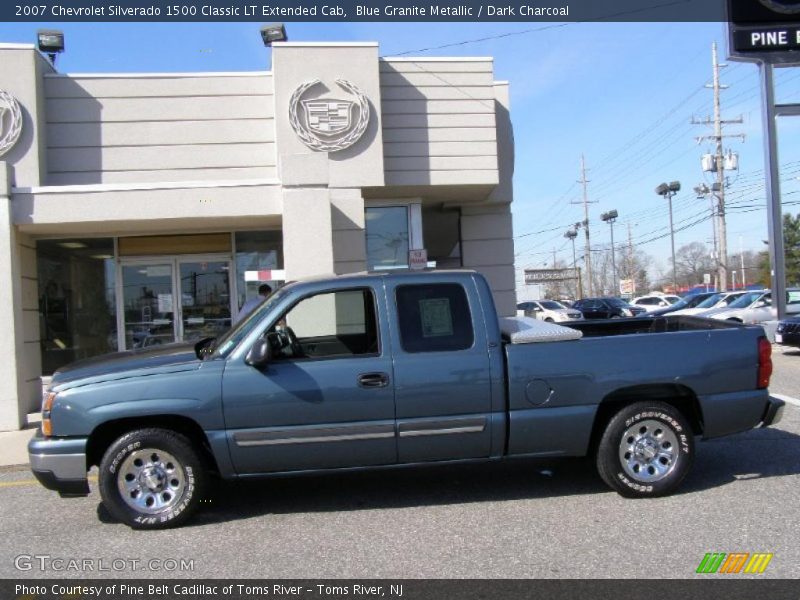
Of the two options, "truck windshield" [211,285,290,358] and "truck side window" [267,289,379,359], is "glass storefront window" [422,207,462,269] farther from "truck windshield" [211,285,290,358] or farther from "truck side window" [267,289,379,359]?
"truck windshield" [211,285,290,358]

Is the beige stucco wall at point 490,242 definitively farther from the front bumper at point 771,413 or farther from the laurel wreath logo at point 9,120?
the front bumper at point 771,413

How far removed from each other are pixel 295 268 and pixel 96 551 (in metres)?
5.58

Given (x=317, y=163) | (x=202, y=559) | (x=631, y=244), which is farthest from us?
(x=631, y=244)

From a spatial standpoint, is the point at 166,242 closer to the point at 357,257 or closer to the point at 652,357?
the point at 357,257

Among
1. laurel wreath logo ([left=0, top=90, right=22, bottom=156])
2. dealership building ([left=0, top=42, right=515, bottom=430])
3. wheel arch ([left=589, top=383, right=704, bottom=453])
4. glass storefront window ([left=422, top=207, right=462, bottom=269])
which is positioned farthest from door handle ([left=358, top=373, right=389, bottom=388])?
laurel wreath logo ([left=0, top=90, right=22, bottom=156])

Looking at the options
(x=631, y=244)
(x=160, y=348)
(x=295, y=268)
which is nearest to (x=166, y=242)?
(x=295, y=268)

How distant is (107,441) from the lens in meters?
5.22

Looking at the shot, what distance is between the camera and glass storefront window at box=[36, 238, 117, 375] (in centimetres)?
1183

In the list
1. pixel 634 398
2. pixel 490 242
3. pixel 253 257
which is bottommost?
pixel 634 398

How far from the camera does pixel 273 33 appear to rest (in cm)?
1213

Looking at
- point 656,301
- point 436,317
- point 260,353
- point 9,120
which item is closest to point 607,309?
point 656,301

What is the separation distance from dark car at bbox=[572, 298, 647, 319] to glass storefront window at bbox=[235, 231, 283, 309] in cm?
2045

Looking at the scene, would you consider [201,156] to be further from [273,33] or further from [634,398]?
[634,398]

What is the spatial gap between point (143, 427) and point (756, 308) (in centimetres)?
1852
